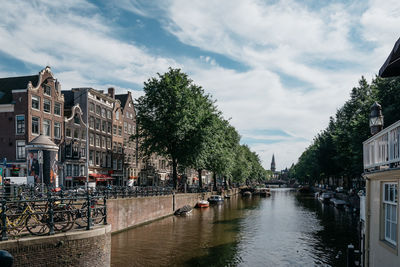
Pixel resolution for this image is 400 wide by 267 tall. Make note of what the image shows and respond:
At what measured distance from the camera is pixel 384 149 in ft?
32.4

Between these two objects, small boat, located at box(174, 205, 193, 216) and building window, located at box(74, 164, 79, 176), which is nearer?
small boat, located at box(174, 205, 193, 216)

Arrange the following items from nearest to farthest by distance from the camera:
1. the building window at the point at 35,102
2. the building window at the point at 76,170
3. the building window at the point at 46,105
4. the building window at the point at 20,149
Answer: the building window at the point at 20,149, the building window at the point at 35,102, the building window at the point at 46,105, the building window at the point at 76,170

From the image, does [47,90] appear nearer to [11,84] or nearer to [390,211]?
[11,84]

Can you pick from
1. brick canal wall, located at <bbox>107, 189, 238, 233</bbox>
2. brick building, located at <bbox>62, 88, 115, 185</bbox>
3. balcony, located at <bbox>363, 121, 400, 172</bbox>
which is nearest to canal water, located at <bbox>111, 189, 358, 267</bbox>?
brick canal wall, located at <bbox>107, 189, 238, 233</bbox>

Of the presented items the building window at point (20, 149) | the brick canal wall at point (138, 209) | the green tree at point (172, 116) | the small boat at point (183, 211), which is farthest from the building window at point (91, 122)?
the small boat at point (183, 211)

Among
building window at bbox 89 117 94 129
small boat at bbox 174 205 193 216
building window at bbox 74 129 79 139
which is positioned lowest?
small boat at bbox 174 205 193 216

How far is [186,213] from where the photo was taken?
41.4m

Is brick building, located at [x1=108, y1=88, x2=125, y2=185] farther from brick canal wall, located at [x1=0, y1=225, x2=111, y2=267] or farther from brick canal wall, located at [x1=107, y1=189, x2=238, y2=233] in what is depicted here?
brick canal wall, located at [x1=0, y1=225, x2=111, y2=267]

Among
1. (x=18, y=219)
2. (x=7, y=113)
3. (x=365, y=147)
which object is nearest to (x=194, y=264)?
(x=18, y=219)

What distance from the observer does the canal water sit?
20.0m

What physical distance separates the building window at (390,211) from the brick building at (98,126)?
1681 inches

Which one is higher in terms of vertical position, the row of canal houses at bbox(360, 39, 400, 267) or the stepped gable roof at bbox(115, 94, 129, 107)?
the stepped gable roof at bbox(115, 94, 129, 107)

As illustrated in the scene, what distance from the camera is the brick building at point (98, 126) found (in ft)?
167

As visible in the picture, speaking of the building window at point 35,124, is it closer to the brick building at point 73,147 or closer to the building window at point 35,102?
the building window at point 35,102
